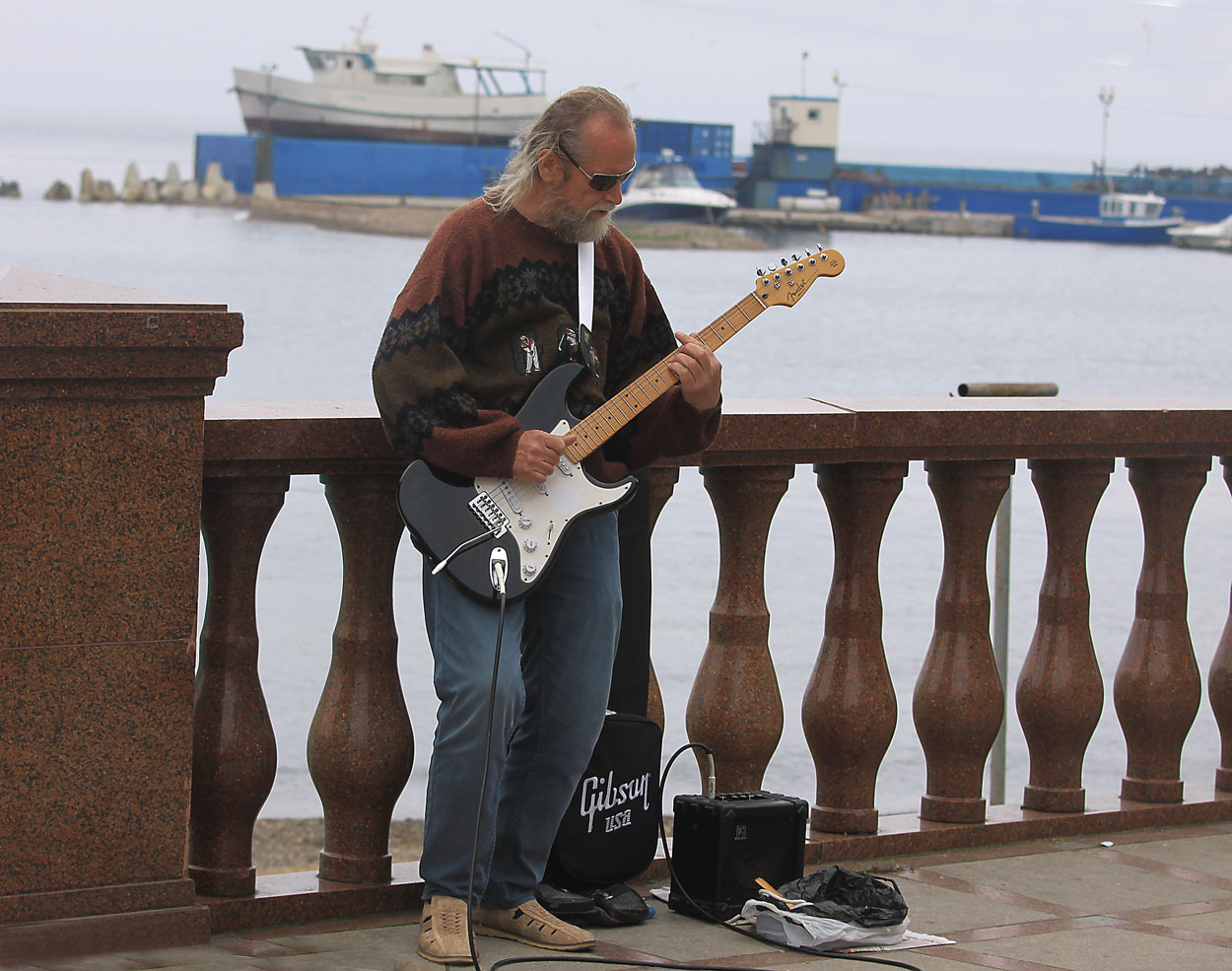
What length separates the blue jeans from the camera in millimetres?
3455

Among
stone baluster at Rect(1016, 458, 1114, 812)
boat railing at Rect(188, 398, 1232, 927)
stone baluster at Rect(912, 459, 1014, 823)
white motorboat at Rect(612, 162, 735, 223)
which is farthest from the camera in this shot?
white motorboat at Rect(612, 162, 735, 223)

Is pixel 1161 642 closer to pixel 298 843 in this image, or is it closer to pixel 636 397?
pixel 636 397

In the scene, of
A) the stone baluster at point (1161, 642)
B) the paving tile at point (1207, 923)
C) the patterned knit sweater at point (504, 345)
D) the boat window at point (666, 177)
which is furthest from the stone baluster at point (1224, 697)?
the boat window at point (666, 177)

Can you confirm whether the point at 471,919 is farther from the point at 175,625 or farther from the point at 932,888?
the point at 932,888

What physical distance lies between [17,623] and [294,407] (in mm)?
848

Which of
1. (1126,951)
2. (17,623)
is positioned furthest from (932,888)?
(17,623)

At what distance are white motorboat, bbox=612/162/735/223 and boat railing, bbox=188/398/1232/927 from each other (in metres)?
92.2

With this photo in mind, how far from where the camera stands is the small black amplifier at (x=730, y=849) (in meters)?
3.85

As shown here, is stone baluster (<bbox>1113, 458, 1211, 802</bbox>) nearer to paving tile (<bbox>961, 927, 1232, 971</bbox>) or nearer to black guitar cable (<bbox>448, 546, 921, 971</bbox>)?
paving tile (<bbox>961, 927, 1232, 971</bbox>)

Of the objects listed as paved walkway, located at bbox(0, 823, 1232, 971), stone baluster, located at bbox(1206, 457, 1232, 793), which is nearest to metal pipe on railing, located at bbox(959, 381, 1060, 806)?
paved walkway, located at bbox(0, 823, 1232, 971)

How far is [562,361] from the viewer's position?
3494 mm

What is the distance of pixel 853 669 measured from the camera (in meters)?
4.41

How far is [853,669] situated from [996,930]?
833mm

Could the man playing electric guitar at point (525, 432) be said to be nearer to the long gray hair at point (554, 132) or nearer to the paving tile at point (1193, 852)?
the long gray hair at point (554, 132)
